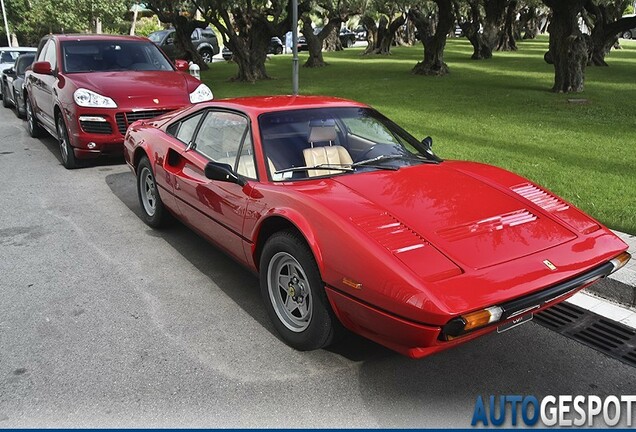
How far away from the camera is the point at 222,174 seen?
3.63 meters

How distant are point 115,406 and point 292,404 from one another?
880 millimetres

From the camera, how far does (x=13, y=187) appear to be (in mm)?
6984

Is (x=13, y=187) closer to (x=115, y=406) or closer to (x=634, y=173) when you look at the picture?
(x=115, y=406)

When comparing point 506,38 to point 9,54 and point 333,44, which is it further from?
point 9,54

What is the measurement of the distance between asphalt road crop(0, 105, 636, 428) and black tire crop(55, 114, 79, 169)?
11.4 ft

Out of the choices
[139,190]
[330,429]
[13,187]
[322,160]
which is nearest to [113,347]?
[330,429]

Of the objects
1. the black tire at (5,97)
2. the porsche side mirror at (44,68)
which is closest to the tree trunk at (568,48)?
the porsche side mirror at (44,68)

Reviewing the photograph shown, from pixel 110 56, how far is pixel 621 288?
7.49m

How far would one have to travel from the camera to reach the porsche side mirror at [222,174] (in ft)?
11.9

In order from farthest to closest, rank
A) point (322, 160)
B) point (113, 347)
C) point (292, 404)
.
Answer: point (322, 160)
point (113, 347)
point (292, 404)

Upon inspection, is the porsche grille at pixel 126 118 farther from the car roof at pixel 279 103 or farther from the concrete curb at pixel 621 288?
the concrete curb at pixel 621 288

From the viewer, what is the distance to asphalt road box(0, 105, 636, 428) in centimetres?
273

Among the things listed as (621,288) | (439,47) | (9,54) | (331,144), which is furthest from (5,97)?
(621,288)

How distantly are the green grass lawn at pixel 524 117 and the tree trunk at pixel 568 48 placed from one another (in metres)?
0.49
